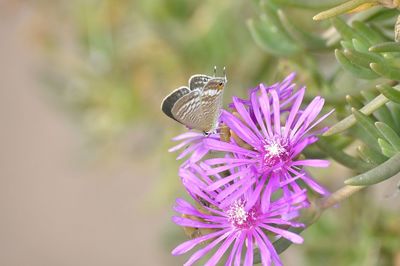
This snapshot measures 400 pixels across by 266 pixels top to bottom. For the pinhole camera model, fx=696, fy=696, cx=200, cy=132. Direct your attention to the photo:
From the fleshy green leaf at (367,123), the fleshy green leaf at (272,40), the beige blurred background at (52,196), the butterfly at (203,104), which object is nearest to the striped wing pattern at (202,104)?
the butterfly at (203,104)

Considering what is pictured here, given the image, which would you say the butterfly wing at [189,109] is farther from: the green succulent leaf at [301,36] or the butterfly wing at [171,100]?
the green succulent leaf at [301,36]

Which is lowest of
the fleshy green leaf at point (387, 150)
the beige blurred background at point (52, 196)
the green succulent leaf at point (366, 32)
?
the fleshy green leaf at point (387, 150)

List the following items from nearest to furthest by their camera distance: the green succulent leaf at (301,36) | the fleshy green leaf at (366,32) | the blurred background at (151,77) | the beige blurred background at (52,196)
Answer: the fleshy green leaf at (366,32)
the green succulent leaf at (301,36)
the blurred background at (151,77)
the beige blurred background at (52,196)

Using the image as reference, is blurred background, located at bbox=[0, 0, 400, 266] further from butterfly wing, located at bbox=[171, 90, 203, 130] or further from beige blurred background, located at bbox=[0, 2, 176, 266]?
beige blurred background, located at bbox=[0, 2, 176, 266]

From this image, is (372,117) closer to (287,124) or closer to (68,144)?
(287,124)

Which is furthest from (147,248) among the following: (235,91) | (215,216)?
(215,216)

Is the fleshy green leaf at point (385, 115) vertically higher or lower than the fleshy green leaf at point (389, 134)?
higher
